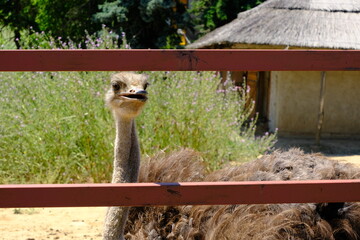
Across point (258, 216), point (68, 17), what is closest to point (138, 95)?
point (258, 216)

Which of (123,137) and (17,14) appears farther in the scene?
(17,14)

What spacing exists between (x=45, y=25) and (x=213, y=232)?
13.6 meters

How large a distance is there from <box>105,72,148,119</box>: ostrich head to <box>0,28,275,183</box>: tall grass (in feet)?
8.20

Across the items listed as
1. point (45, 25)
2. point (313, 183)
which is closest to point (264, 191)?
point (313, 183)

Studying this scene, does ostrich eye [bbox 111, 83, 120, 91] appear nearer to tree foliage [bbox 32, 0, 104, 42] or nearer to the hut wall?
the hut wall

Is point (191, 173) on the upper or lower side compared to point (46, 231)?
upper

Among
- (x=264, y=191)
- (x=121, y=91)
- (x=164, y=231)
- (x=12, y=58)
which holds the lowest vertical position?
(x=164, y=231)

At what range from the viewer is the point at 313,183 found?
1919 millimetres

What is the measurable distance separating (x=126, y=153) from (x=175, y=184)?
0.78 m

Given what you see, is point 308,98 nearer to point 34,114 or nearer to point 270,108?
point 270,108

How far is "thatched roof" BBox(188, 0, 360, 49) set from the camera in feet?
35.0

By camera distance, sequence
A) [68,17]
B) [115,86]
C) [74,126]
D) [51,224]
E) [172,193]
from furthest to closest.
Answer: [68,17] < [74,126] < [51,224] < [115,86] < [172,193]

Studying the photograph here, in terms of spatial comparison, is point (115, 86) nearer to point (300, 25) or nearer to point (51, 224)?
point (51, 224)

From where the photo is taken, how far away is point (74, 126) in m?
5.30
